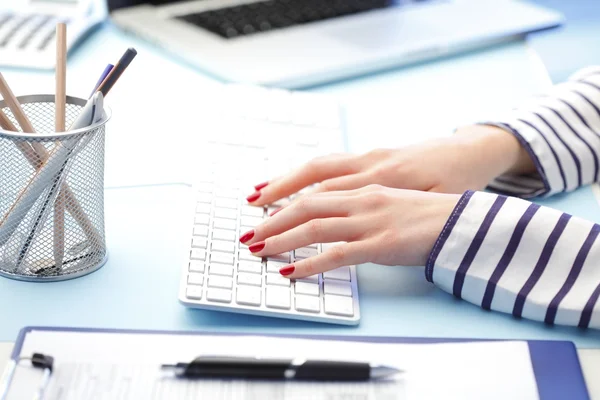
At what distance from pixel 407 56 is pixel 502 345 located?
0.59m

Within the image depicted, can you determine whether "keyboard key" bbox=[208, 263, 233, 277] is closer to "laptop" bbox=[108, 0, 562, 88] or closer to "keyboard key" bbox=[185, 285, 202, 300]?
"keyboard key" bbox=[185, 285, 202, 300]

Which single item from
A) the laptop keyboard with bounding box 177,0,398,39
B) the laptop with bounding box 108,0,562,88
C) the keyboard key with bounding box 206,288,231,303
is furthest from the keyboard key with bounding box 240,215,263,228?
the laptop keyboard with bounding box 177,0,398,39

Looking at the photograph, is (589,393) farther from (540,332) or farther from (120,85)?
(120,85)

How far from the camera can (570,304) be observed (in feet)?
1.92

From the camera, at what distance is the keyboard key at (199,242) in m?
0.62

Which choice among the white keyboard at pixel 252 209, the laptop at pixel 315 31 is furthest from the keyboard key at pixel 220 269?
the laptop at pixel 315 31

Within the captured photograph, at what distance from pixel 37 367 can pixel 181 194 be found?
0.89ft

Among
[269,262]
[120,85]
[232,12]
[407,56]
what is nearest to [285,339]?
[269,262]

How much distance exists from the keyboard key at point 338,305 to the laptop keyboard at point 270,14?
1.89ft

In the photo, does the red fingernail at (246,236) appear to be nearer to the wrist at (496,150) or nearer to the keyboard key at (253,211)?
the keyboard key at (253,211)

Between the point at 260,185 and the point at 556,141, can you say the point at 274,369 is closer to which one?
the point at 260,185

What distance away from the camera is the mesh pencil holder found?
56 cm

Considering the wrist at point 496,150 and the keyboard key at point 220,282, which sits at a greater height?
the wrist at point 496,150

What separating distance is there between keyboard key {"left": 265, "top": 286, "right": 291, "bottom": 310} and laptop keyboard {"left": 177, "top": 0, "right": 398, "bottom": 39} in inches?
22.3
